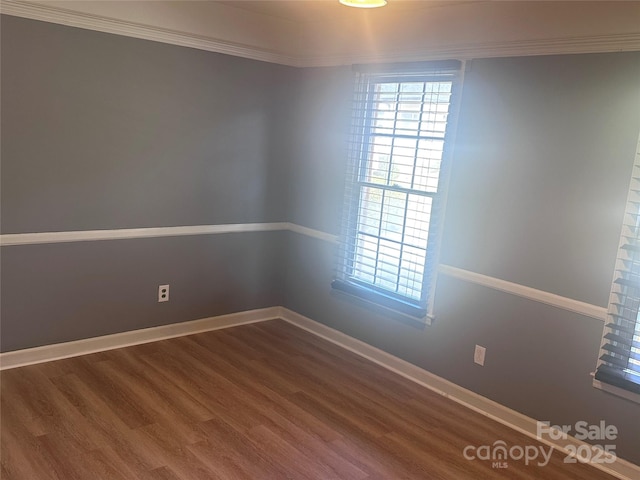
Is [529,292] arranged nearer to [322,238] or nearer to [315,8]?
[322,238]

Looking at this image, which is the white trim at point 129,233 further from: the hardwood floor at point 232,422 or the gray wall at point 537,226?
the gray wall at point 537,226

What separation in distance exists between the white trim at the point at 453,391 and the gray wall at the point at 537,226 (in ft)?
0.16

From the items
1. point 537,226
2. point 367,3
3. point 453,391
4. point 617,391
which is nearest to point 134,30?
point 367,3

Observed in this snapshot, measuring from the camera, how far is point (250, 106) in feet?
13.4

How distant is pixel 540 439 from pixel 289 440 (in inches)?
54.0

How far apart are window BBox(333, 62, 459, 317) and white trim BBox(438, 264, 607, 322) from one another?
0.60 feet

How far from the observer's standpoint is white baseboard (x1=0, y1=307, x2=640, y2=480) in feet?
9.87

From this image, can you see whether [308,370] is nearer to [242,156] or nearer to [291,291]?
[291,291]

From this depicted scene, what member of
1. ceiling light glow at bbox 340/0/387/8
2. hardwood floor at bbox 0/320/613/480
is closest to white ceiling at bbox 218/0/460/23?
ceiling light glow at bbox 340/0/387/8

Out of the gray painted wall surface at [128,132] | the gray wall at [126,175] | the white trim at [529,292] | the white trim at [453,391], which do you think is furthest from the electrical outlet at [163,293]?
the white trim at [529,292]

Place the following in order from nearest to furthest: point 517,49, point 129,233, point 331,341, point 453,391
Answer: point 517,49 → point 453,391 → point 129,233 → point 331,341

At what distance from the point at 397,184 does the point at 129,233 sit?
71.3 inches

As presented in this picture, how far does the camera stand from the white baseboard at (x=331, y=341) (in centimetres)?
301

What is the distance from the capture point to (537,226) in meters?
2.92
